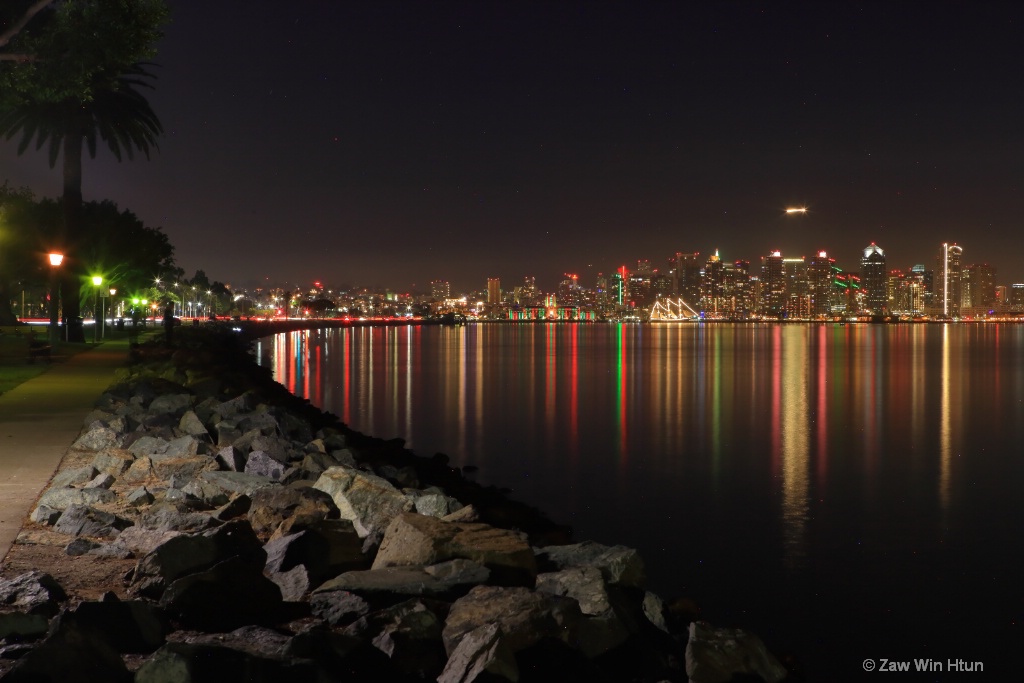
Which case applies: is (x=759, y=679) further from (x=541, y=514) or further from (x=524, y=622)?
(x=541, y=514)

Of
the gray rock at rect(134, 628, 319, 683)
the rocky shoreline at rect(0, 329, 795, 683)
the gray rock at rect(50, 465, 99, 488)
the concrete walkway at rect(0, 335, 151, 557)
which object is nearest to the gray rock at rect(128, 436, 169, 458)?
the concrete walkway at rect(0, 335, 151, 557)

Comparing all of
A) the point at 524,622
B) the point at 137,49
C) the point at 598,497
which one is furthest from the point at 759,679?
the point at 137,49

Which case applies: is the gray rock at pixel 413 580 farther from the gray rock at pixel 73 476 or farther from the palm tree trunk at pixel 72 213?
the palm tree trunk at pixel 72 213

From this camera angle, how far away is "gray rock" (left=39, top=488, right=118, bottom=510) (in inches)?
381

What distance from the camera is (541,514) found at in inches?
733

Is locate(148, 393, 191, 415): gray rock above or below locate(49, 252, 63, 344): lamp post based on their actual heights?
below

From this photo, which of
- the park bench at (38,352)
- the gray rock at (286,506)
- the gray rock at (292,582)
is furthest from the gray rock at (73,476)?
the park bench at (38,352)

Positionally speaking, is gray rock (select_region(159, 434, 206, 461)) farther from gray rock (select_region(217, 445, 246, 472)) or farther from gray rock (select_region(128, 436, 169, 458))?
gray rock (select_region(217, 445, 246, 472))

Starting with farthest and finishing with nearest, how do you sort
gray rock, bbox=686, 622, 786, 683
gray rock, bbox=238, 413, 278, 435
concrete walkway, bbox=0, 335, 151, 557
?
gray rock, bbox=238, 413, 278, 435
concrete walkway, bbox=0, 335, 151, 557
gray rock, bbox=686, 622, 786, 683

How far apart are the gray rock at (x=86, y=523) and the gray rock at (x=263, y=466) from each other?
362cm

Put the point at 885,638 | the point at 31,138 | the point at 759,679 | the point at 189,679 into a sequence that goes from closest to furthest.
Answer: the point at 189,679
the point at 759,679
the point at 885,638
the point at 31,138

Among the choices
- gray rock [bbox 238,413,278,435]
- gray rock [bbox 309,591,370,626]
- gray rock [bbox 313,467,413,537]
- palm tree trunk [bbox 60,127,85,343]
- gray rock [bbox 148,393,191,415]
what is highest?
palm tree trunk [bbox 60,127,85,343]

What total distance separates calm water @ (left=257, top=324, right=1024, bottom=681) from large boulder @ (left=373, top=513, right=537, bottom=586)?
3.90m

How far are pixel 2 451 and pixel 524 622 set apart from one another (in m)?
9.06
